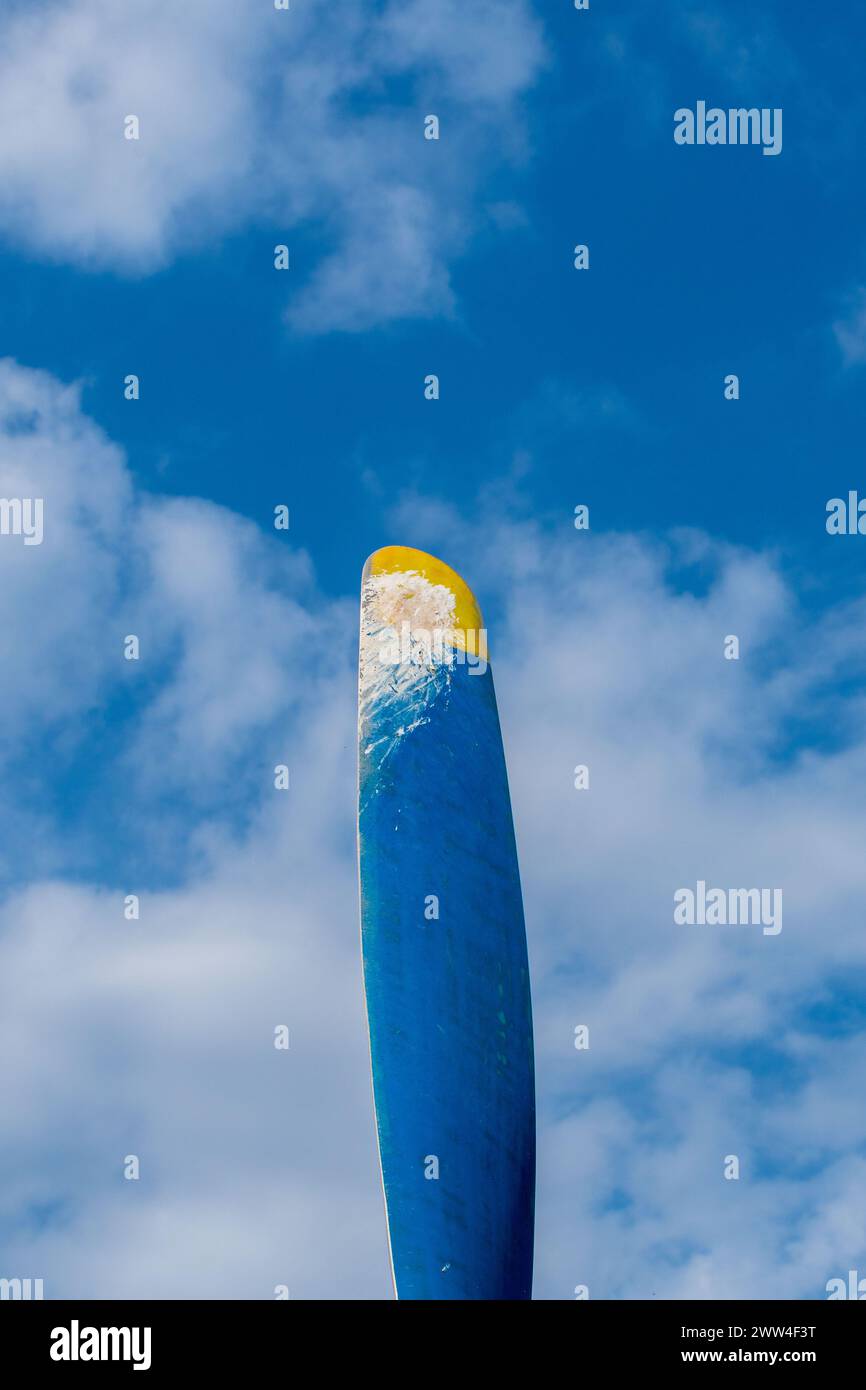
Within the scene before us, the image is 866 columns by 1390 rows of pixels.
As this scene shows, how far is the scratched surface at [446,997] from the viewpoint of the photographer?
14.6m

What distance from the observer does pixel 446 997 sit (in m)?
14.9

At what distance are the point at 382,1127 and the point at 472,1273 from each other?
1.66 meters

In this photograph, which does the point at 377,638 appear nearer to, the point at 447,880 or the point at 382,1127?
the point at 447,880

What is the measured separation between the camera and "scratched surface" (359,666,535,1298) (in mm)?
14602

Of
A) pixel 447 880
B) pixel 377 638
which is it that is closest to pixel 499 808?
pixel 447 880

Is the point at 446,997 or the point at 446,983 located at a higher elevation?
the point at 446,983

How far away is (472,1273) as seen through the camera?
14570mm
